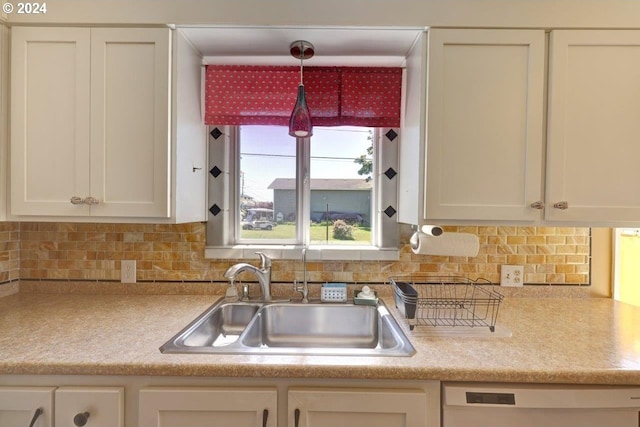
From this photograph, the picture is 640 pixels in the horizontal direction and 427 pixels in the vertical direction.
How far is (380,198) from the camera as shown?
1.74 m

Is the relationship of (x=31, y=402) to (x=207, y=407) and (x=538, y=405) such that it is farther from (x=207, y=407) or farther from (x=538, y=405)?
(x=538, y=405)

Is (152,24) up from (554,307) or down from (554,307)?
up

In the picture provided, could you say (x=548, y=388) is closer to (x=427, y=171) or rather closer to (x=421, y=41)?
(x=427, y=171)

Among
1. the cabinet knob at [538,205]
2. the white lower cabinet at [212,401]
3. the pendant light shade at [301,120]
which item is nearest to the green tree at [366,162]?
the pendant light shade at [301,120]

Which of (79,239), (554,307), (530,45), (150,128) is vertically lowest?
(554,307)

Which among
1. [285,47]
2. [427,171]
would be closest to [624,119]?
[427,171]

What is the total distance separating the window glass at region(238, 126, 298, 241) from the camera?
5.95 feet

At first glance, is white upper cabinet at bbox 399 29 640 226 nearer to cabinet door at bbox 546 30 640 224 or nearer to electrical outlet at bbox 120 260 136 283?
cabinet door at bbox 546 30 640 224

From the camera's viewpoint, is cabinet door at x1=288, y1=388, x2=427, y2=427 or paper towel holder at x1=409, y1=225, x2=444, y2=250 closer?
cabinet door at x1=288, y1=388, x2=427, y2=427

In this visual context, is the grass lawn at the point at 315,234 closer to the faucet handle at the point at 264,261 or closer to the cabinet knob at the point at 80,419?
the faucet handle at the point at 264,261

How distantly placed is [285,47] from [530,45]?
3.42 ft

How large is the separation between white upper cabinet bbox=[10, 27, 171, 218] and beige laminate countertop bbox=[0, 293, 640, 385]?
45 cm

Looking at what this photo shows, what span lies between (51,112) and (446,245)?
180 cm

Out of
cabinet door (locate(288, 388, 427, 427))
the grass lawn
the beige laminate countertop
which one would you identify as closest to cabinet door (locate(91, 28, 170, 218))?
the beige laminate countertop
